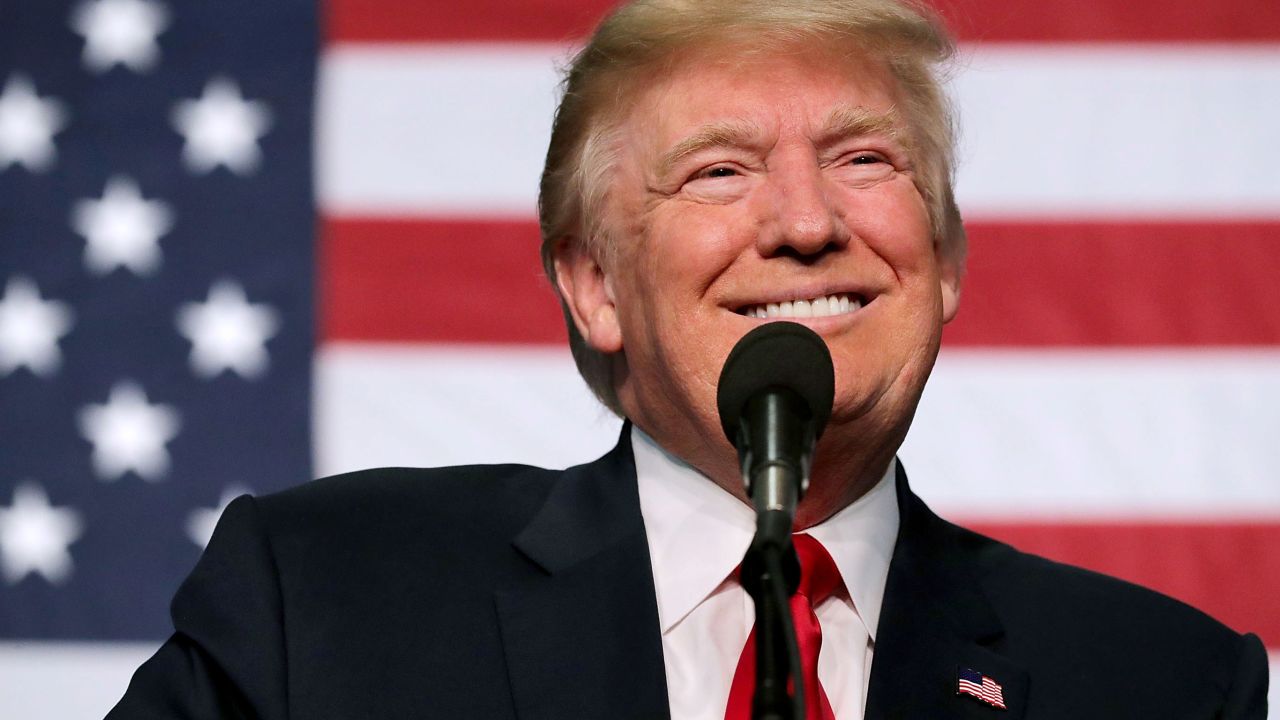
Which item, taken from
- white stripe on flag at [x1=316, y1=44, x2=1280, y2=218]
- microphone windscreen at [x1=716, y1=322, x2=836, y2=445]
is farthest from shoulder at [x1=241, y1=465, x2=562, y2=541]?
white stripe on flag at [x1=316, y1=44, x2=1280, y2=218]

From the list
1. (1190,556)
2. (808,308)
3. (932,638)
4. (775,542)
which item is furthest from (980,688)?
(1190,556)

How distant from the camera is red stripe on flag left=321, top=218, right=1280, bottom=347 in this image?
7.94 ft

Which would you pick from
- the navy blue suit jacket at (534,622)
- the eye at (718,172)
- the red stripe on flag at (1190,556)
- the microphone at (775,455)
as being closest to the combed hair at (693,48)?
the eye at (718,172)

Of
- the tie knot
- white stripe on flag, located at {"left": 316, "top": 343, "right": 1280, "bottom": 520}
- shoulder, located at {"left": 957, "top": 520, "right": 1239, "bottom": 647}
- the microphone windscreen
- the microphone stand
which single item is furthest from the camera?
white stripe on flag, located at {"left": 316, "top": 343, "right": 1280, "bottom": 520}

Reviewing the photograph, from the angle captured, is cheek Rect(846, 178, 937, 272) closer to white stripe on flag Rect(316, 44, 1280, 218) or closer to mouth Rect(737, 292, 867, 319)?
mouth Rect(737, 292, 867, 319)

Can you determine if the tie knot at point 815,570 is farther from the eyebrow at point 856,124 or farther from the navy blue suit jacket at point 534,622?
the eyebrow at point 856,124

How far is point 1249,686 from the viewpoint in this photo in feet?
5.08

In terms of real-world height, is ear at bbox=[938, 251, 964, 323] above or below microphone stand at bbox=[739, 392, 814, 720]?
above

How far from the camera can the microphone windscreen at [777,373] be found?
1.01 m

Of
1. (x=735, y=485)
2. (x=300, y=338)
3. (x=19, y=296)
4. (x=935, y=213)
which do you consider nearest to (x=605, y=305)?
(x=735, y=485)

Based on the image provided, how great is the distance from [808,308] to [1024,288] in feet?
3.66

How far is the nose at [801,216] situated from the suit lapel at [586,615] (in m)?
0.32

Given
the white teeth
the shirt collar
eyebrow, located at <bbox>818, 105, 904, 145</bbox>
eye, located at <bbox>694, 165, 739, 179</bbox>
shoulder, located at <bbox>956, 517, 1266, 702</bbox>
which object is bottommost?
shoulder, located at <bbox>956, 517, 1266, 702</bbox>

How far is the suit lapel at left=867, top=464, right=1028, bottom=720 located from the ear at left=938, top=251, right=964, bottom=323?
0.68 feet
